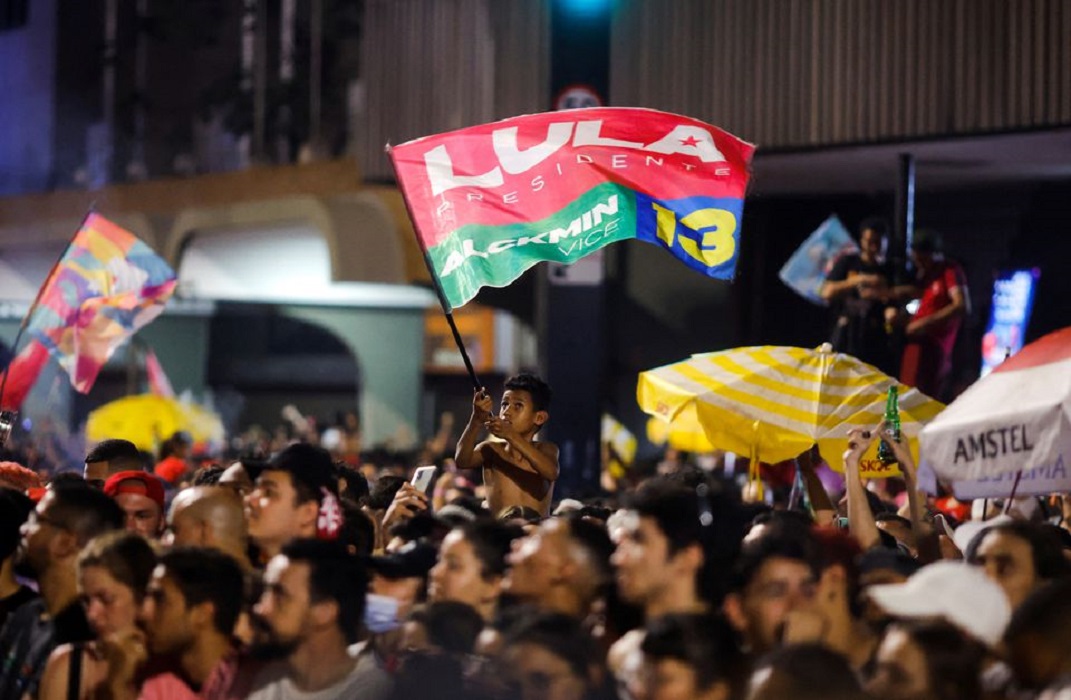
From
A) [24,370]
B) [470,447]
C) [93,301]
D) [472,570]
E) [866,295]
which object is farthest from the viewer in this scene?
[866,295]

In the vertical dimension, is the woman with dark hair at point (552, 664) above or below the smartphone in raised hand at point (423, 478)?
above

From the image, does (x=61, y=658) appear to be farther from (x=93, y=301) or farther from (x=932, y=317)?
(x=932, y=317)

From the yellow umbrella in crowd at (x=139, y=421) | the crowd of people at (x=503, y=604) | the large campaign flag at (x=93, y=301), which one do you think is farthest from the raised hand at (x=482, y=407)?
the yellow umbrella in crowd at (x=139, y=421)

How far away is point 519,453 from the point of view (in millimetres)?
8773

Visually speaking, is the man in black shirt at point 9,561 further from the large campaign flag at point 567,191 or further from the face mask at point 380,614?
the large campaign flag at point 567,191

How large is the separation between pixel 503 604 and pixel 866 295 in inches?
322

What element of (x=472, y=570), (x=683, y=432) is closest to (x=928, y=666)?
(x=472, y=570)

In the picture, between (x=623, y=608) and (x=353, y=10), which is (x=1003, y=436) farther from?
(x=353, y=10)

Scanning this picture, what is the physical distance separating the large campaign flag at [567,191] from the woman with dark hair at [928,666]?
4.81 m

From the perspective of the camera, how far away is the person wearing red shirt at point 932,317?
13633mm

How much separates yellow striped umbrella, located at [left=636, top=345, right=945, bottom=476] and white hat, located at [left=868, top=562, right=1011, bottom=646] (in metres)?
4.69

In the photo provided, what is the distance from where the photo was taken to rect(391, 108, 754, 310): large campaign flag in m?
9.22

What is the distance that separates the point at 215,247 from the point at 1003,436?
2188 cm

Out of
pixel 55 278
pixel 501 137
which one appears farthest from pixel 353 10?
pixel 501 137
